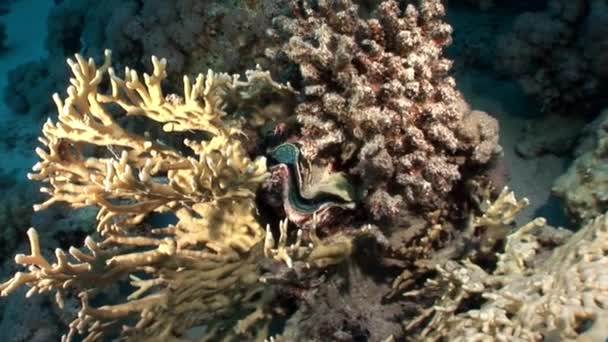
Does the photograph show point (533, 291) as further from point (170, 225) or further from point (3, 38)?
point (3, 38)

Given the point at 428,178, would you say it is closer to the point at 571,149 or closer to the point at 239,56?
the point at 571,149

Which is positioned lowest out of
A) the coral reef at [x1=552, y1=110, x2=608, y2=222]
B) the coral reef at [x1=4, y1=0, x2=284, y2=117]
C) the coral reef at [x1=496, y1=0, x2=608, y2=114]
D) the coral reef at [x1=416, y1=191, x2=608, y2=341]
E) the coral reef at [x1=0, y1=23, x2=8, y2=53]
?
the coral reef at [x1=416, y1=191, x2=608, y2=341]

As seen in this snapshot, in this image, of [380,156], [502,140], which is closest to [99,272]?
[380,156]

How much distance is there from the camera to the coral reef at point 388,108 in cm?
250

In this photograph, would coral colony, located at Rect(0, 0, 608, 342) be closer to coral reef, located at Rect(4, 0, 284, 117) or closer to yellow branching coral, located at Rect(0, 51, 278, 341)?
yellow branching coral, located at Rect(0, 51, 278, 341)

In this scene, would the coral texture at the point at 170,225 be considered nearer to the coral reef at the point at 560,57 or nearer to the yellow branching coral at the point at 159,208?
the yellow branching coral at the point at 159,208

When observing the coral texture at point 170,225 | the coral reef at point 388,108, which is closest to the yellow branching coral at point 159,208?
the coral texture at point 170,225

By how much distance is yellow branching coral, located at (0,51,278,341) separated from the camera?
2203 mm

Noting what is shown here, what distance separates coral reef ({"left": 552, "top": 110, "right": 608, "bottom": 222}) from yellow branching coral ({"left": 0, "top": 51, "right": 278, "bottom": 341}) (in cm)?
177

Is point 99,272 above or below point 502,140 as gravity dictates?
below

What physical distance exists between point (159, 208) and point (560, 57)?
2.84 meters

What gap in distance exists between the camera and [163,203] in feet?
7.98

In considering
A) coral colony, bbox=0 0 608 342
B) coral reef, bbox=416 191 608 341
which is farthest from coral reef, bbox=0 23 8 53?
coral reef, bbox=416 191 608 341

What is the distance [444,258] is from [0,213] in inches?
198
